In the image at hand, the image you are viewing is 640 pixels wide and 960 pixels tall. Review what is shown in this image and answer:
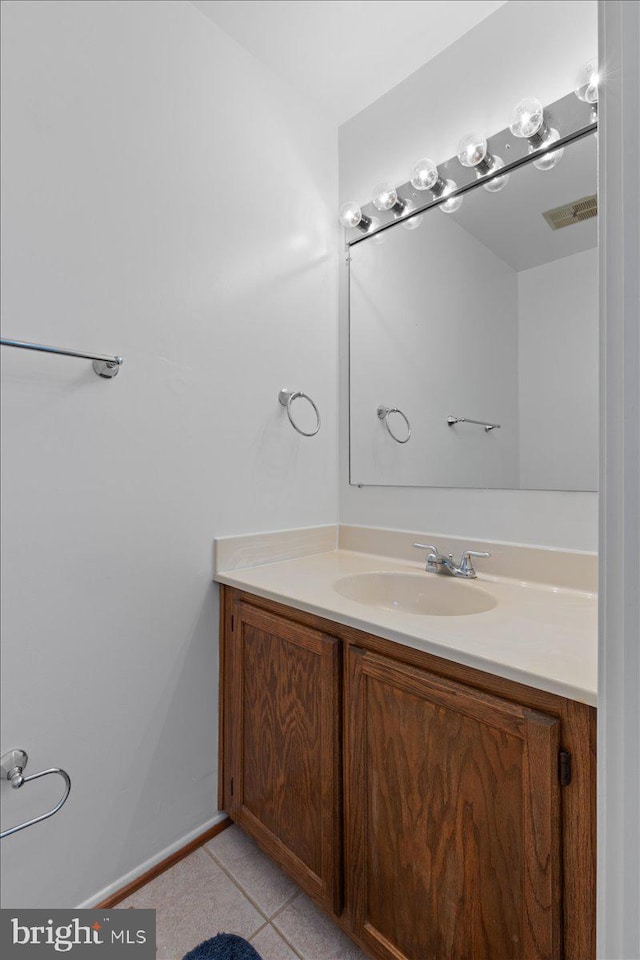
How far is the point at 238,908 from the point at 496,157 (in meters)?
2.24

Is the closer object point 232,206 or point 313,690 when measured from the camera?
point 313,690

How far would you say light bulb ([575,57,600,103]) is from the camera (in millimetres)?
1185

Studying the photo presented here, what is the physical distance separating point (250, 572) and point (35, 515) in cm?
63

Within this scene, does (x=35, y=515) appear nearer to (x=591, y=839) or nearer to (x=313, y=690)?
(x=313, y=690)

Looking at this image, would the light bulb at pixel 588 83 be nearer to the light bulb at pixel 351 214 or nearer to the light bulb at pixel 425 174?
the light bulb at pixel 425 174

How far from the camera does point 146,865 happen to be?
1.25 meters

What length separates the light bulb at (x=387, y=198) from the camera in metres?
1.64

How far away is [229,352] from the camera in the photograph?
1.47 m

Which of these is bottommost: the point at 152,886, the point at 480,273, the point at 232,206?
the point at 152,886

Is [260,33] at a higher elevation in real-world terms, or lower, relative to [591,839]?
higher

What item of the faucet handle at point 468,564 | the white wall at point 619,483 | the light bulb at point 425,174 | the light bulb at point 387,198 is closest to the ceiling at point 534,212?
the light bulb at point 425,174

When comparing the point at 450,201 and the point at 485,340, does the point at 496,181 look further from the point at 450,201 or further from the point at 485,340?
the point at 485,340

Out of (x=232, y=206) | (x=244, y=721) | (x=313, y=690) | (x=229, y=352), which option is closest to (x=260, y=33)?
(x=232, y=206)

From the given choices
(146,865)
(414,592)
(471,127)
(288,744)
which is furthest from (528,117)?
(146,865)
